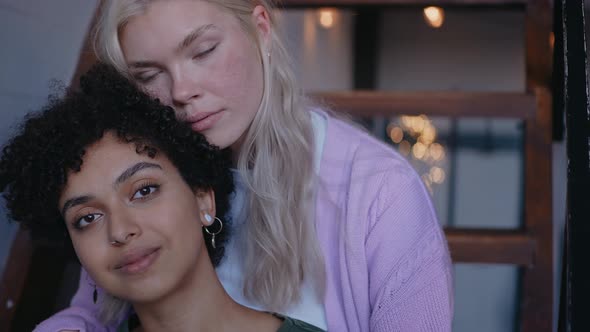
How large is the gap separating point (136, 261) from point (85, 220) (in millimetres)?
155

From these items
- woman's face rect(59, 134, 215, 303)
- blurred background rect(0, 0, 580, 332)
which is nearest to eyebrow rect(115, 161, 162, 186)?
woman's face rect(59, 134, 215, 303)

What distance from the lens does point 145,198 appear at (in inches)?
61.6

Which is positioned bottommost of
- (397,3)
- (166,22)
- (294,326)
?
(294,326)

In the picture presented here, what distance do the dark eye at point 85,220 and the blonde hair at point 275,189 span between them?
1.36 ft

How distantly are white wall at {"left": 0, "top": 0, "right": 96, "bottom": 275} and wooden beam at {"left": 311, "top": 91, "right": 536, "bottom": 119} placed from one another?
0.80m

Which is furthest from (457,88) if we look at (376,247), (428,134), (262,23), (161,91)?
(161,91)

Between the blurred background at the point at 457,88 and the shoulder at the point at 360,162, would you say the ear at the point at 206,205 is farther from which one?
the blurred background at the point at 457,88

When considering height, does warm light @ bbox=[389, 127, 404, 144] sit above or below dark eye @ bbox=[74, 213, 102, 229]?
above

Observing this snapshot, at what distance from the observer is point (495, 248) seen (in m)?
2.13

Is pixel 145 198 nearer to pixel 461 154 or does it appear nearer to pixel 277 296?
pixel 277 296

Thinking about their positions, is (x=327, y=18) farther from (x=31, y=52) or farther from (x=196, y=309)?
(x=196, y=309)

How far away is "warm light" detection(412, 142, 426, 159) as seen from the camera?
423 cm

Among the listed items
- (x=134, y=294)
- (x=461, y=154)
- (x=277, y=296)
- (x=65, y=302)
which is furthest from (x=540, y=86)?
(x=461, y=154)

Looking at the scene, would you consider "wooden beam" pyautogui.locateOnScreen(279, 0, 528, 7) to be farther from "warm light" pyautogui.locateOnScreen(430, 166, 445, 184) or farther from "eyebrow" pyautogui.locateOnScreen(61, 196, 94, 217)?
"warm light" pyautogui.locateOnScreen(430, 166, 445, 184)
